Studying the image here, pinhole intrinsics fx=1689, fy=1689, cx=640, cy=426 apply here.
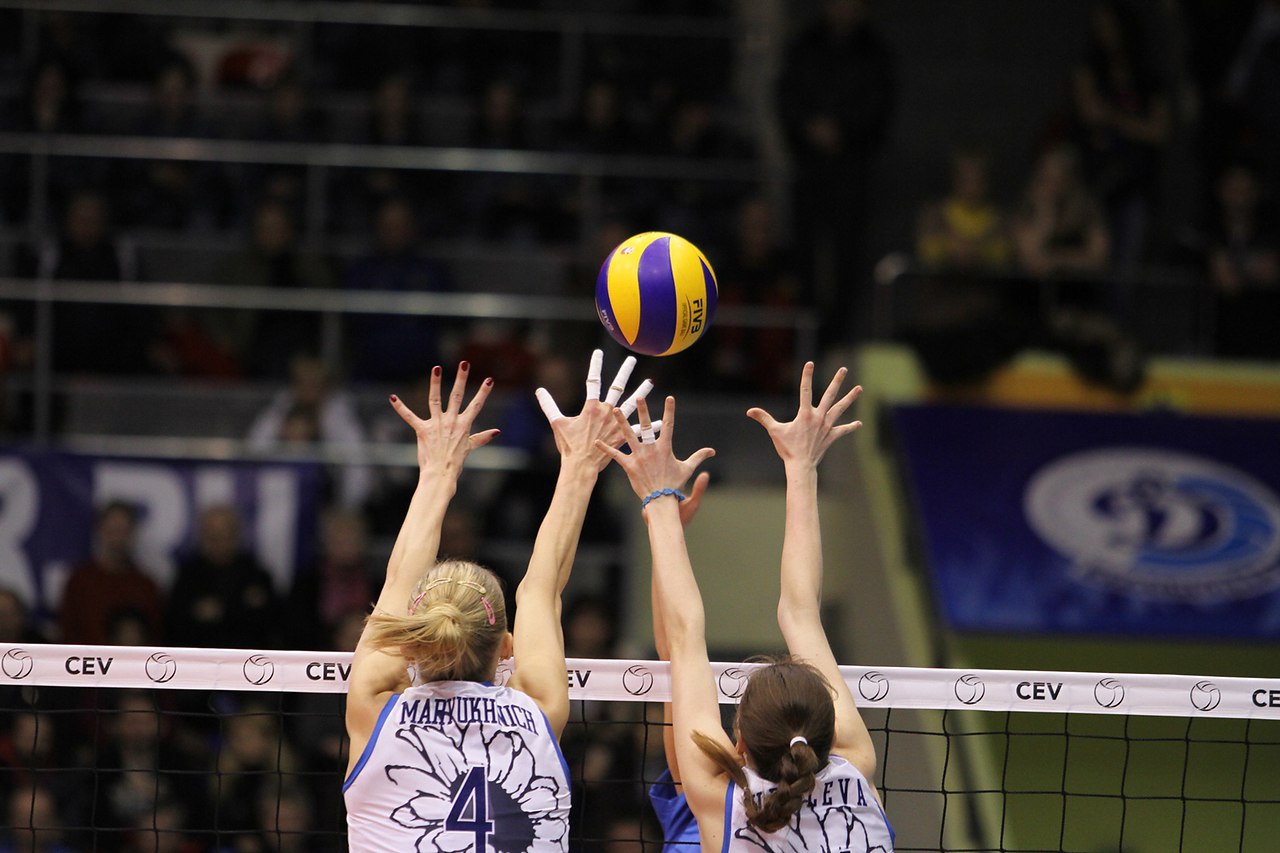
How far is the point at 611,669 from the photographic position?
5.05 metres

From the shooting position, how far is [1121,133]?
462 inches

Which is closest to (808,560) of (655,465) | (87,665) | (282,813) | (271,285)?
(655,465)

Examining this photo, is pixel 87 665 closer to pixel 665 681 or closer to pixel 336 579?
pixel 665 681

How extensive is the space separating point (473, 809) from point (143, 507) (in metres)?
6.33

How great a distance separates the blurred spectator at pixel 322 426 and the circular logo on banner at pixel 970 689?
5540 mm

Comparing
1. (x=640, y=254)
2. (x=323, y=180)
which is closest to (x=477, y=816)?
(x=640, y=254)

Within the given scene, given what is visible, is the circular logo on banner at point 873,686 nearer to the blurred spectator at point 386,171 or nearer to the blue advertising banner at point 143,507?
the blue advertising banner at point 143,507

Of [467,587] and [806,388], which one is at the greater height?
[806,388]

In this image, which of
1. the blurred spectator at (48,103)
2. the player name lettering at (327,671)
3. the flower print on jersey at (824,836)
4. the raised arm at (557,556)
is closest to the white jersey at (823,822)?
the flower print on jersey at (824,836)

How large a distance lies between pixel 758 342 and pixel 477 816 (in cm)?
758

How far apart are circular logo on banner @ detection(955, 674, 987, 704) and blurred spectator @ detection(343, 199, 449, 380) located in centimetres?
617

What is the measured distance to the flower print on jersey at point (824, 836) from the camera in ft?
12.6

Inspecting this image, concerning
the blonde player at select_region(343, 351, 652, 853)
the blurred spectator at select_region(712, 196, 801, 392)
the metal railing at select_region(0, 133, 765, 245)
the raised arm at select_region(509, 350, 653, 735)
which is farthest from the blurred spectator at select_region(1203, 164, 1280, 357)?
the blonde player at select_region(343, 351, 652, 853)

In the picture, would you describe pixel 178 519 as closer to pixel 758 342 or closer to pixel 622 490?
pixel 622 490
